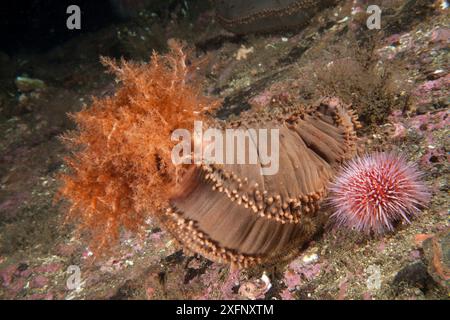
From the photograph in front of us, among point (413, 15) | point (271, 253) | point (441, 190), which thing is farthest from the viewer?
point (413, 15)

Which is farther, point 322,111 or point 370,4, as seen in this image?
point 370,4

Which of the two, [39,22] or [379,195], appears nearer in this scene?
[379,195]

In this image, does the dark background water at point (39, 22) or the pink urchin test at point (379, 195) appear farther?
the dark background water at point (39, 22)

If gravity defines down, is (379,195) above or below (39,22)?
below

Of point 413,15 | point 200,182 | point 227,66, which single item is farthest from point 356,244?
point 227,66

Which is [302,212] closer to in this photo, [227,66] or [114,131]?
[114,131]

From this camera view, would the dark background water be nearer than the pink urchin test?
No

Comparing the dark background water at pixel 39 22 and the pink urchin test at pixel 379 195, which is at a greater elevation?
the dark background water at pixel 39 22
